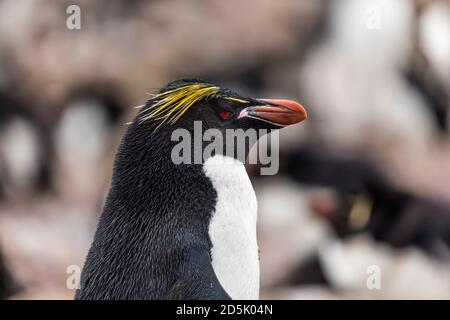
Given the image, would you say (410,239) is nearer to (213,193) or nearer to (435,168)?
(435,168)

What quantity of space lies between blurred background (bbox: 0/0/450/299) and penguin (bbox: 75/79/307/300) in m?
3.07

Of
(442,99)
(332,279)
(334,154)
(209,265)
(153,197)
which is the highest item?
(442,99)

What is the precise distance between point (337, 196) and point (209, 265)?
138 inches

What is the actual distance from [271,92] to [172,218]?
12.5 ft

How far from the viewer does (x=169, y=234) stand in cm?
155

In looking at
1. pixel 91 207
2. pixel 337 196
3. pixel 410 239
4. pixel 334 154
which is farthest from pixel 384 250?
pixel 91 207

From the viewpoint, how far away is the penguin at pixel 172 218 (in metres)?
1.52

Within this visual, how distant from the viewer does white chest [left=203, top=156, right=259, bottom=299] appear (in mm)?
1594

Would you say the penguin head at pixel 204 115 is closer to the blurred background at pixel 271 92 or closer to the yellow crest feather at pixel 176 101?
the yellow crest feather at pixel 176 101

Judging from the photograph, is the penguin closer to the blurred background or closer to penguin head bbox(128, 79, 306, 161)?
penguin head bbox(128, 79, 306, 161)

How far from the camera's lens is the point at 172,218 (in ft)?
5.14

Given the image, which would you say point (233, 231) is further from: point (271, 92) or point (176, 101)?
point (271, 92)

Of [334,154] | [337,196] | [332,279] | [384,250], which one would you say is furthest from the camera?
[334,154]

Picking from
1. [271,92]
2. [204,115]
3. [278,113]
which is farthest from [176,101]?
[271,92]
